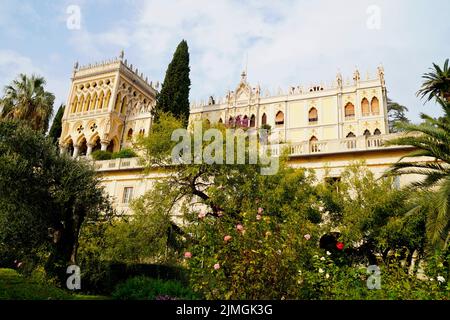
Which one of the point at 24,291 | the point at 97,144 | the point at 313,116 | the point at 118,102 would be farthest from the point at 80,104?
the point at 24,291

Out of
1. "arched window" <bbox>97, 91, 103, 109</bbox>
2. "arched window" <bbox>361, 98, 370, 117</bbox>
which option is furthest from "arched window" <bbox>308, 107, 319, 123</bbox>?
"arched window" <bbox>97, 91, 103, 109</bbox>

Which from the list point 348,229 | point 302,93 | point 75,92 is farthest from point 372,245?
point 75,92

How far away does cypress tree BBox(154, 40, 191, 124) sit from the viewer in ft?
104

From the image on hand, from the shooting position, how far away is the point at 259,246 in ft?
24.3

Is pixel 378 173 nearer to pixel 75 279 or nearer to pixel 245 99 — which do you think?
pixel 75 279

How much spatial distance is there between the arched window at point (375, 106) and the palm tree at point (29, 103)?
91.4ft

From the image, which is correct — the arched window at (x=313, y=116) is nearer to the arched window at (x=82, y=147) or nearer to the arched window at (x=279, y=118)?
the arched window at (x=279, y=118)

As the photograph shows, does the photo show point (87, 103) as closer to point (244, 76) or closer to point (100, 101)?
point (100, 101)

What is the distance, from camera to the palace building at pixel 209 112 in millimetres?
32781

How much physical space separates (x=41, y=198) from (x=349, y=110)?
97.1 feet

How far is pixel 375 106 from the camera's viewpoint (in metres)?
33.5

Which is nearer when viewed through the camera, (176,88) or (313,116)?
(176,88)

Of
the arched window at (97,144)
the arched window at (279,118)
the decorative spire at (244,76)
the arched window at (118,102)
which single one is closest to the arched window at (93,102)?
the arched window at (118,102)

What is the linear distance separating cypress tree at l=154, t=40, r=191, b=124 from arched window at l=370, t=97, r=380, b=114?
1745cm
